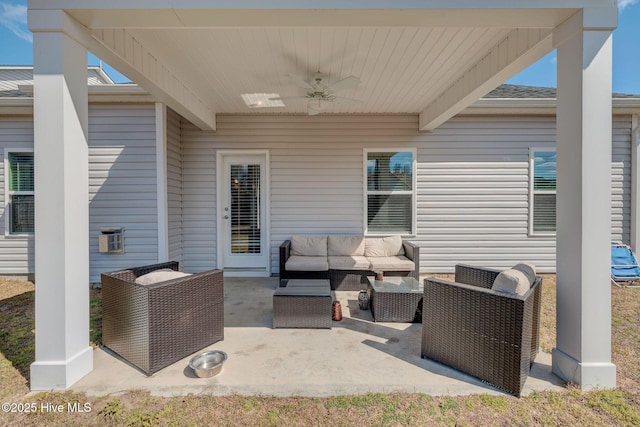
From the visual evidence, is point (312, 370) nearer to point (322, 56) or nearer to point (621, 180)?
point (322, 56)

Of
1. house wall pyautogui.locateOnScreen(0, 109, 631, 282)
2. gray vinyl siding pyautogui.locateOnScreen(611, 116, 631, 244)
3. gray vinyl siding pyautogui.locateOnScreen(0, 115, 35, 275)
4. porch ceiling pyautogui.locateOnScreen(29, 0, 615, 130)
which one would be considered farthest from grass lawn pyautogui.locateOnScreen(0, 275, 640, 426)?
gray vinyl siding pyautogui.locateOnScreen(611, 116, 631, 244)

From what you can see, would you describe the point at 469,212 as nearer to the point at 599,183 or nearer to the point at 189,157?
the point at 599,183

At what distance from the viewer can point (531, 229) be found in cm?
517

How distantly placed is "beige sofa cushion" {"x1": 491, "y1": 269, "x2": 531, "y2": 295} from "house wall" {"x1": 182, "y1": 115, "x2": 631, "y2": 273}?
9.99 ft

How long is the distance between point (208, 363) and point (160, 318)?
1.75 ft

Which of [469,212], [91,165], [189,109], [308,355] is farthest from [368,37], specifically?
[91,165]

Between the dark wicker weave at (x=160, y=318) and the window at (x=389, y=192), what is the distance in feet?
10.7

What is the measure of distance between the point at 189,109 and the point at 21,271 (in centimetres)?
410

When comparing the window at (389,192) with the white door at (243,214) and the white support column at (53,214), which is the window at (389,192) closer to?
the white door at (243,214)

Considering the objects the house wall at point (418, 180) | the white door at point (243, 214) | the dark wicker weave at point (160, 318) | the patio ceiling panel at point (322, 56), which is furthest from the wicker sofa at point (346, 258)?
the patio ceiling panel at point (322, 56)

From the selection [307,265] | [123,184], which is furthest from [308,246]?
[123,184]

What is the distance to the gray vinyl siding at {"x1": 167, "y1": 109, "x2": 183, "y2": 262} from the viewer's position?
477 cm

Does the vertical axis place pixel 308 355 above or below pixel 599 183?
below

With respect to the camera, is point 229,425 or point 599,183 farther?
point 599,183
